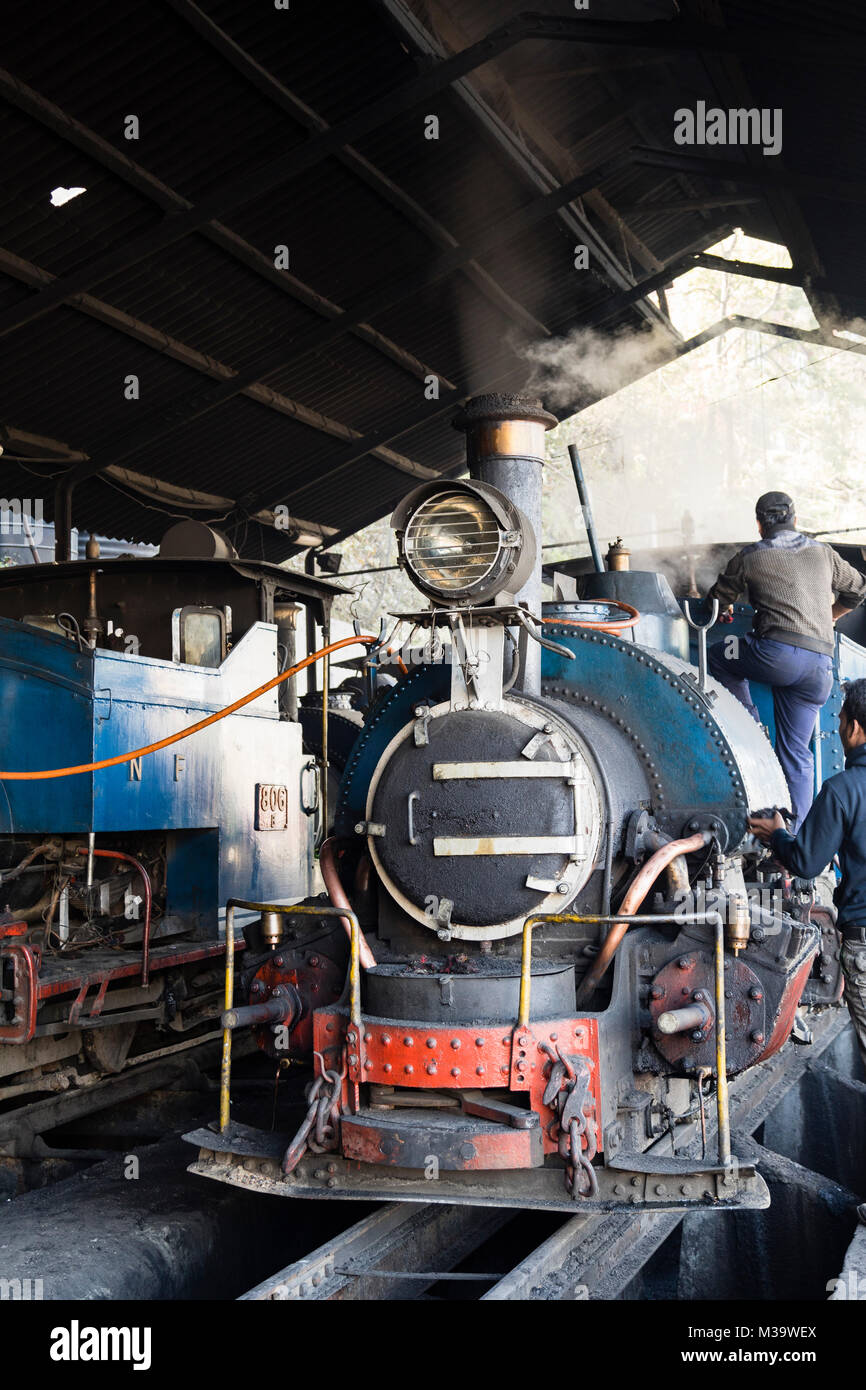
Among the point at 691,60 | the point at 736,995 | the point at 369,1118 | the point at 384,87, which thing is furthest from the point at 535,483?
the point at 691,60

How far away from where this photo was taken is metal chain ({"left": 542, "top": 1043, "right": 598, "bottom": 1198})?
336 centimetres

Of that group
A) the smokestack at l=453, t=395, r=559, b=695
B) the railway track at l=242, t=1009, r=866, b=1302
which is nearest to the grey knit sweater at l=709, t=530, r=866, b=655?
the smokestack at l=453, t=395, r=559, b=695

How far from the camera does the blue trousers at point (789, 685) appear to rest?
5203 millimetres

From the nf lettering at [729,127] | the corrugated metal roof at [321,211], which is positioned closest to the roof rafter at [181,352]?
the corrugated metal roof at [321,211]

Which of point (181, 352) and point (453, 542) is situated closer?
point (453, 542)

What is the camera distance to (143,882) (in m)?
5.87

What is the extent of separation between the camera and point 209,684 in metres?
6.29

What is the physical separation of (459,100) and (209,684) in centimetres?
509

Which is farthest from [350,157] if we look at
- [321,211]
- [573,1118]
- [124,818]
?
[573,1118]

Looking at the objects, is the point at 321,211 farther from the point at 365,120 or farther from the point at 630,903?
the point at 630,903

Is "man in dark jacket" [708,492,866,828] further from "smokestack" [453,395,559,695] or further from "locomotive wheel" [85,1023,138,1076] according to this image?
"locomotive wheel" [85,1023,138,1076]

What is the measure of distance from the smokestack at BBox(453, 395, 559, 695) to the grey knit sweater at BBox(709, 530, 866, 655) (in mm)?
1365

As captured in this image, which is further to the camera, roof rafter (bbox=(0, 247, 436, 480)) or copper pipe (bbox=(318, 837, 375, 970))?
roof rafter (bbox=(0, 247, 436, 480))

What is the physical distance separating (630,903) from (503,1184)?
0.90m
